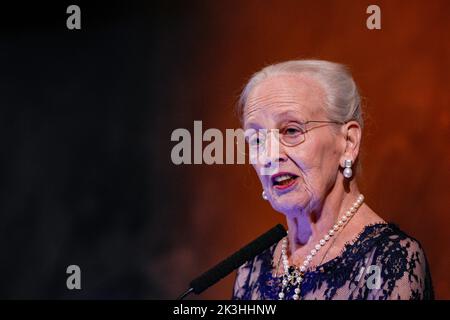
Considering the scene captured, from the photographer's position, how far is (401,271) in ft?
4.25

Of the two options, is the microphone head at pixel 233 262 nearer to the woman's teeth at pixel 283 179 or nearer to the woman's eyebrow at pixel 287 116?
the woman's teeth at pixel 283 179

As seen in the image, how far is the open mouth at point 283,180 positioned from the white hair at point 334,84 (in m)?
0.16

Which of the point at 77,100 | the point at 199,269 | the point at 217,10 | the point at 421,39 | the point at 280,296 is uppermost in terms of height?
the point at 217,10

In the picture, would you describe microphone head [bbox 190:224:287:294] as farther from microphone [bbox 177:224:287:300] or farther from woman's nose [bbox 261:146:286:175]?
woman's nose [bbox 261:146:286:175]

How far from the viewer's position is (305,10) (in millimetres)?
2240

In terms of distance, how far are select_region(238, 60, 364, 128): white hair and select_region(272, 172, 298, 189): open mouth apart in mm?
164

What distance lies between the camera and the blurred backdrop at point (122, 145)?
95.2 inches

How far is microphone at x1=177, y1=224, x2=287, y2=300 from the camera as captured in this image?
4.40ft

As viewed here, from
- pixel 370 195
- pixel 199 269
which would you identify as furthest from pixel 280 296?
pixel 199 269

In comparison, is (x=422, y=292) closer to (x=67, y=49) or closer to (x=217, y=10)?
(x=217, y=10)

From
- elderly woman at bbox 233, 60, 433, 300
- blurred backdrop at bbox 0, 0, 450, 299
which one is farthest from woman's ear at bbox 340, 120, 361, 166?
blurred backdrop at bbox 0, 0, 450, 299

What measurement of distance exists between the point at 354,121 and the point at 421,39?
701 millimetres

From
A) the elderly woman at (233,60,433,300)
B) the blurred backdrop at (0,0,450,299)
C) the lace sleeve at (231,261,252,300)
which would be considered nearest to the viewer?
the elderly woman at (233,60,433,300)

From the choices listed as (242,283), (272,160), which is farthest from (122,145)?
(272,160)
